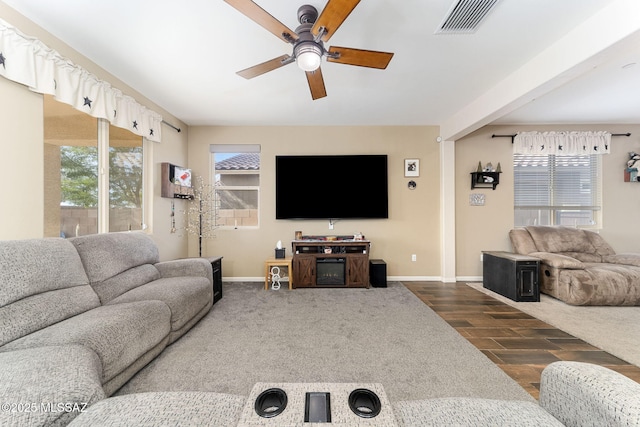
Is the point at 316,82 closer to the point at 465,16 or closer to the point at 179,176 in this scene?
the point at 465,16

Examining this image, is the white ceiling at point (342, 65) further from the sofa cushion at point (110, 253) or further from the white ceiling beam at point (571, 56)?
the sofa cushion at point (110, 253)

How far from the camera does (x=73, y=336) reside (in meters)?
1.33

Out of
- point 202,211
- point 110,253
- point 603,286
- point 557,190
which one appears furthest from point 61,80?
point 557,190

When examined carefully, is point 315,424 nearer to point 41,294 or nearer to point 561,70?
point 41,294

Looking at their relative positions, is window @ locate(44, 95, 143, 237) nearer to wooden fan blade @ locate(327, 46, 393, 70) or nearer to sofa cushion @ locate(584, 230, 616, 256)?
wooden fan blade @ locate(327, 46, 393, 70)

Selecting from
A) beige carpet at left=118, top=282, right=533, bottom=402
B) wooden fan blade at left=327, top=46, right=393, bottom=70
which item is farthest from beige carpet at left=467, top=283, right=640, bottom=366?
wooden fan blade at left=327, top=46, right=393, bottom=70

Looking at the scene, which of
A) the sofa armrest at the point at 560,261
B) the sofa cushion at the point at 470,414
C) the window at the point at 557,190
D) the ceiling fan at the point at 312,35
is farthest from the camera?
the window at the point at 557,190

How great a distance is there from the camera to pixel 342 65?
Answer: 8.03 feet

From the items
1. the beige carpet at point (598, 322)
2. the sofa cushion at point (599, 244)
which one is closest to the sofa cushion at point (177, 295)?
the beige carpet at point (598, 322)

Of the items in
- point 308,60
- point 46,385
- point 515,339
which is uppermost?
point 308,60

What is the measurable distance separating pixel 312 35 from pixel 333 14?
0.25m

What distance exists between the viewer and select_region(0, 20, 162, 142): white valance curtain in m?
1.75

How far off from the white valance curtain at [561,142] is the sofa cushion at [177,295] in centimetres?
502

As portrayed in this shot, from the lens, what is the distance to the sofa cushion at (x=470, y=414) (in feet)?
2.65
